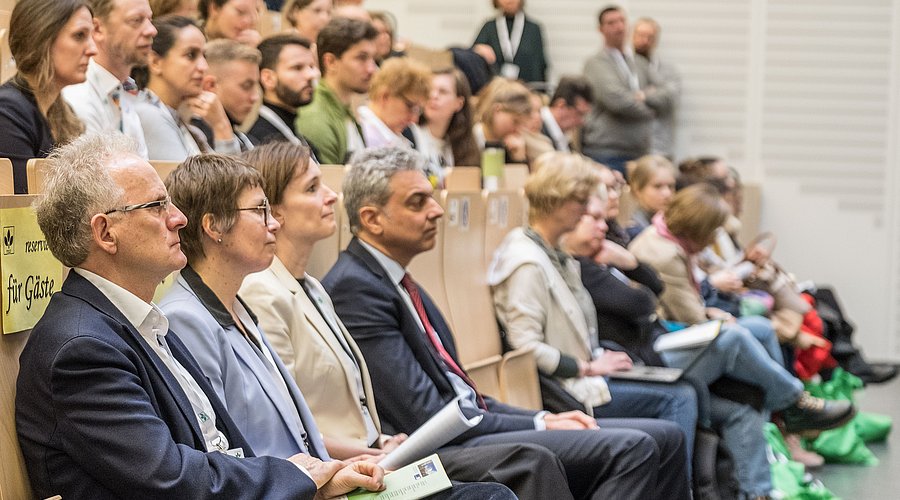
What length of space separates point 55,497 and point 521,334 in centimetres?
207

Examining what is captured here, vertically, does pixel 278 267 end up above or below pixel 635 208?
above

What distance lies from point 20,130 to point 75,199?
0.91m

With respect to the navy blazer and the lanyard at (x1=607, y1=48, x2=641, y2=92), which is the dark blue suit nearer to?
the navy blazer

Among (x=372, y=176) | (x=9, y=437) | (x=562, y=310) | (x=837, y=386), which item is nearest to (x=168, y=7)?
(x=372, y=176)

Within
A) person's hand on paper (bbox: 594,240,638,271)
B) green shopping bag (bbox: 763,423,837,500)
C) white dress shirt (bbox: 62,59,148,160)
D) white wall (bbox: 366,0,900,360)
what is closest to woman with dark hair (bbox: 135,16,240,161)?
white dress shirt (bbox: 62,59,148,160)

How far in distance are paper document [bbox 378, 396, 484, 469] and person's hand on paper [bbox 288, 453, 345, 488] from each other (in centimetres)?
27

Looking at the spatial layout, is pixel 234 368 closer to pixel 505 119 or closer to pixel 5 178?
pixel 5 178

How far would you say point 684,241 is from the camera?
4734mm

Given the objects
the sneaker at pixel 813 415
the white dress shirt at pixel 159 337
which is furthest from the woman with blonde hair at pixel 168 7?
the sneaker at pixel 813 415

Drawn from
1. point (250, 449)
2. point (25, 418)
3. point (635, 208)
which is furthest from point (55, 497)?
point (635, 208)

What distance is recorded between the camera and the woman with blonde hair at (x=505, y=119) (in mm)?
5426

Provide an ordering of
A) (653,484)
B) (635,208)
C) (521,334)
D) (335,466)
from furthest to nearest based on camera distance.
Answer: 1. (635,208)
2. (521,334)
3. (653,484)
4. (335,466)

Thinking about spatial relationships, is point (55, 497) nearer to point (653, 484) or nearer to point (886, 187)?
point (653, 484)

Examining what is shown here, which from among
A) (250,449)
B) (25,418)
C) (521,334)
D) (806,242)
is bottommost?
(806,242)
